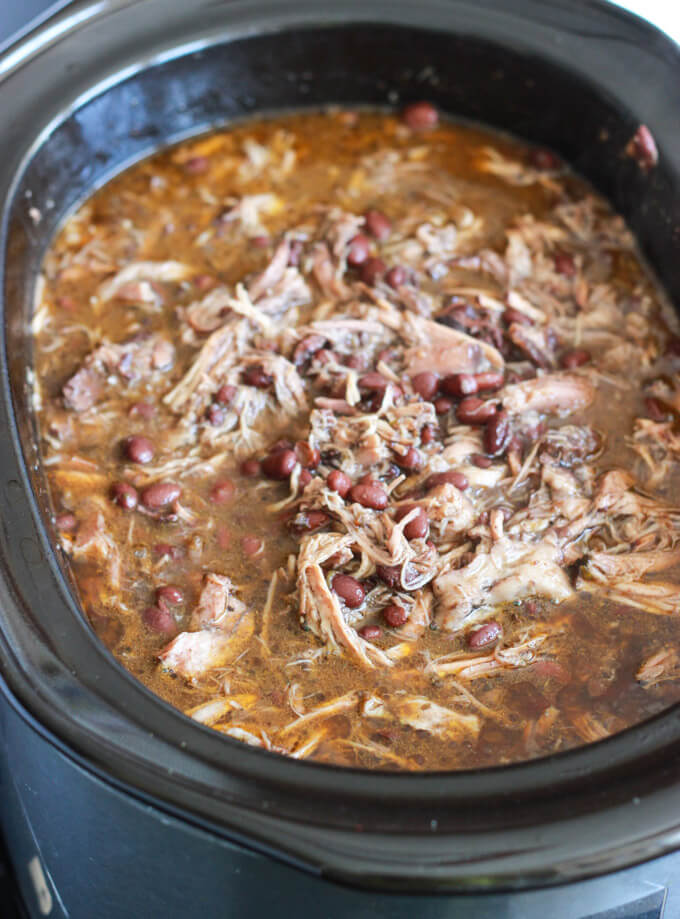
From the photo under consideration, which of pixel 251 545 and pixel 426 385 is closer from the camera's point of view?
pixel 251 545

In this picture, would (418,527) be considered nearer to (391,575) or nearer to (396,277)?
(391,575)

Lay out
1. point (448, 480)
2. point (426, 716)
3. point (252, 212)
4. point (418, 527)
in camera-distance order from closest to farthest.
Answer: point (426, 716)
point (418, 527)
point (448, 480)
point (252, 212)

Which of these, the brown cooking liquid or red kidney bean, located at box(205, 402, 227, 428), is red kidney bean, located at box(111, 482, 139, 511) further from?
red kidney bean, located at box(205, 402, 227, 428)

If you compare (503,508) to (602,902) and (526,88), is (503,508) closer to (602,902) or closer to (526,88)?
(602,902)

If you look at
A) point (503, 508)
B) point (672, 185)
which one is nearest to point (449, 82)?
point (672, 185)

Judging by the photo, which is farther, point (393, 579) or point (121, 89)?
point (121, 89)

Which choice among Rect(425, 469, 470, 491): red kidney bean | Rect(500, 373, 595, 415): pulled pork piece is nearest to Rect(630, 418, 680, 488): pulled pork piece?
Rect(500, 373, 595, 415): pulled pork piece

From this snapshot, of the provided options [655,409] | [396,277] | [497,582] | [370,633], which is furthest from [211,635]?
[655,409]
